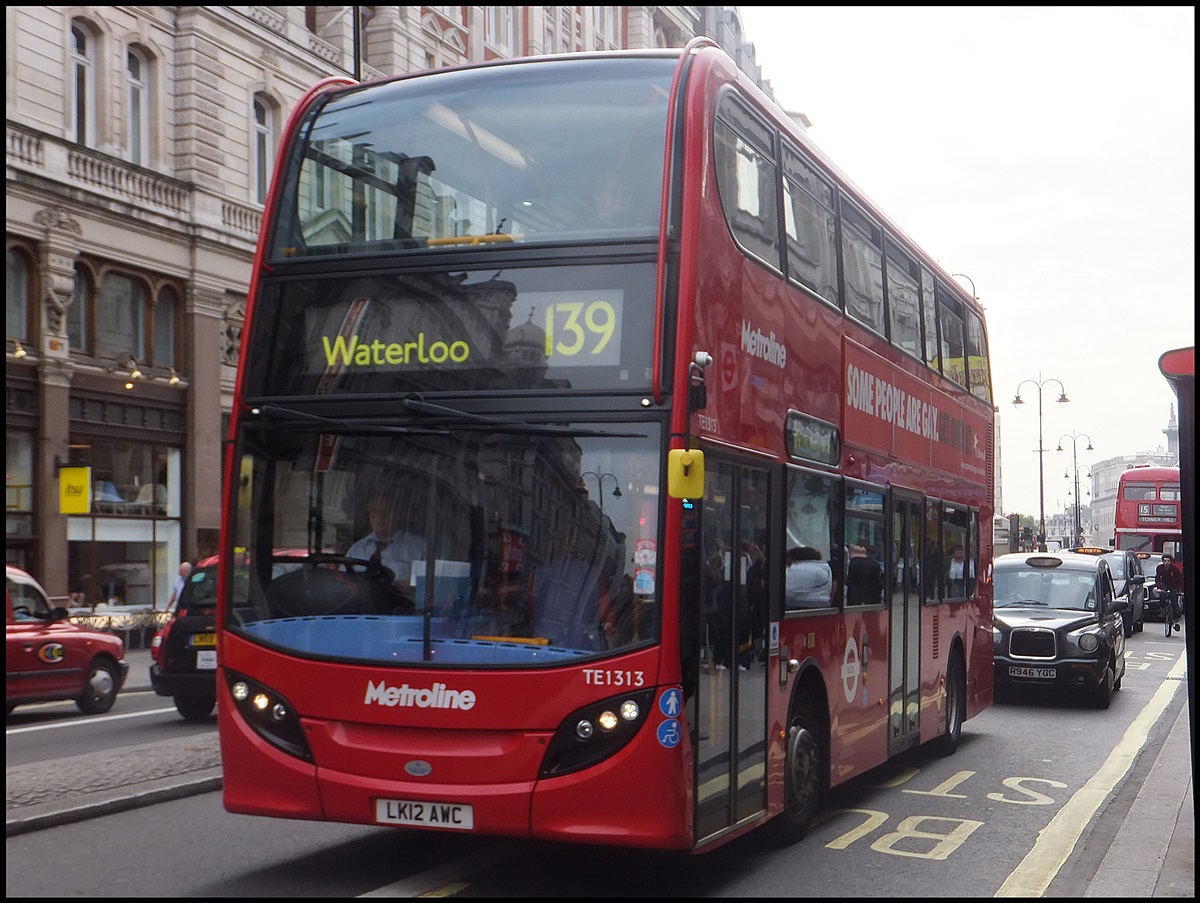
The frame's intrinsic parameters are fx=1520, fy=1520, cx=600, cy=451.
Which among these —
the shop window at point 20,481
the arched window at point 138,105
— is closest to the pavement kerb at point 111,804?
the shop window at point 20,481

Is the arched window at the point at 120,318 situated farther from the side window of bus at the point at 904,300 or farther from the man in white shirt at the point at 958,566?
the side window of bus at the point at 904,300

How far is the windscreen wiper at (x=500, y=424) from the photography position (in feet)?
23.4

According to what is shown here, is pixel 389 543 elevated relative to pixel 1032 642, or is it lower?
elevated

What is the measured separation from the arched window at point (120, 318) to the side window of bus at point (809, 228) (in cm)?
2059

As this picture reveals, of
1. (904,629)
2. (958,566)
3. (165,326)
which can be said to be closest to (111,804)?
(904,629)

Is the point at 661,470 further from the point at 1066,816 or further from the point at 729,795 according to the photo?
the point at 1066,816

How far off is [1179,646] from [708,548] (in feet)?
91.4

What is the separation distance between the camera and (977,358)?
15609 millimetres

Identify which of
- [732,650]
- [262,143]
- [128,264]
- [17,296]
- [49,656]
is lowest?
[49,656]

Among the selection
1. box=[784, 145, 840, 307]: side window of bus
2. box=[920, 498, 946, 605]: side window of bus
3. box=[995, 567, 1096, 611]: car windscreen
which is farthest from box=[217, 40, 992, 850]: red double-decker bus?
box=[995, 567, 1096, 611]: car windscreen

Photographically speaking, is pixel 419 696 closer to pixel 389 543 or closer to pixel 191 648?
pixel 389 543

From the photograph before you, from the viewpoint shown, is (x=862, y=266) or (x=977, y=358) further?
(x=977, y=358)

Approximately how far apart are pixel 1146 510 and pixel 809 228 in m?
43.2

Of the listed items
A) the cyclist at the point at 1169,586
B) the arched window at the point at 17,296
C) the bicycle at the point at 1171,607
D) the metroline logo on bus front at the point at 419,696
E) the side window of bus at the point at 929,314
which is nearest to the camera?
the metroline logo on bus front at the point at 419,696
